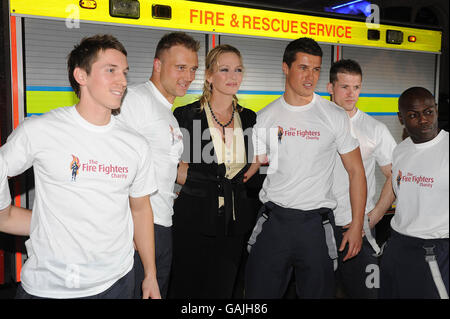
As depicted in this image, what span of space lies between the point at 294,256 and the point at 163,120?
3.21 ft

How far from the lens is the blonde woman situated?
2.45 metres

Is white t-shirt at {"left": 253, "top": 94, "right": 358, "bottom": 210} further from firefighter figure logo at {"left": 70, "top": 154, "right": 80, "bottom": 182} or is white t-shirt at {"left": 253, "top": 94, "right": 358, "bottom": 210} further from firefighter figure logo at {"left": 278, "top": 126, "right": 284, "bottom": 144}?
firefighter figure logo at {"left": 70, "top": 154, "right": 80, "bottom": 182}

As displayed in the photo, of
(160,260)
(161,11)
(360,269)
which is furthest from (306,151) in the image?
(161,11)

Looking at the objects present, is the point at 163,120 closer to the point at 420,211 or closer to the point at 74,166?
the point at 74,166

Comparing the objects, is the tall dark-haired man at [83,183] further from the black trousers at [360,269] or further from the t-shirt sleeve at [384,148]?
the t-shirt sleeve at [384,148]

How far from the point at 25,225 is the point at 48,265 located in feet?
Answer: 0.75

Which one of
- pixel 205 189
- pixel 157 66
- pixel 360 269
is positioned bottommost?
pixel 360 269

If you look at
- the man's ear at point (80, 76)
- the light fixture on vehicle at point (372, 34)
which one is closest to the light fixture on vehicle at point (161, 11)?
the man's ear at point (80, 76)

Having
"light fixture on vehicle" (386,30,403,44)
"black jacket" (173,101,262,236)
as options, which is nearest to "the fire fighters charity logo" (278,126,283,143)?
"black jacket" (173,101,262,236)

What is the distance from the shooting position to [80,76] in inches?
66.0
